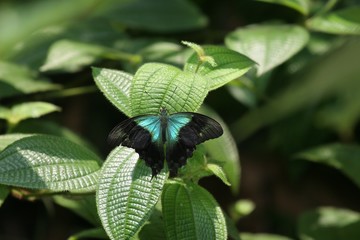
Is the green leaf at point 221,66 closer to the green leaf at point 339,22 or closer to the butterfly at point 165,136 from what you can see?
the butterfly at point 165,136

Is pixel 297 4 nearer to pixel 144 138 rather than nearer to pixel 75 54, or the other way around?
pixel 75 54

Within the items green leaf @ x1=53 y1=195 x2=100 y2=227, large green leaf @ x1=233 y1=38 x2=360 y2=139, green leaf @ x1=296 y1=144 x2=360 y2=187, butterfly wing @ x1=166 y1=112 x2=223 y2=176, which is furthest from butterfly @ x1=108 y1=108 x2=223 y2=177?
green leaf @ x1=296 y1=144 x2=360 y2=187

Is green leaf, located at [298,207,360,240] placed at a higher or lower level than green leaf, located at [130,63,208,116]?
lower

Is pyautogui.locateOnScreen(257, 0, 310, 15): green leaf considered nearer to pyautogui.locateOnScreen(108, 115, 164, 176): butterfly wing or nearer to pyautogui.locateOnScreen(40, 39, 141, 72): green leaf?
pyautogui.locateOnScreen(40, 39, 141, 72): green leaf

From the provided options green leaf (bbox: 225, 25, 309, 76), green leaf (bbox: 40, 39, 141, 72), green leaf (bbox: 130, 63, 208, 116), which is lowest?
green leaf (bbox: 40, 39, 141, 72)

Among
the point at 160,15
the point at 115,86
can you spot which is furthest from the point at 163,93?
the point at 160,15

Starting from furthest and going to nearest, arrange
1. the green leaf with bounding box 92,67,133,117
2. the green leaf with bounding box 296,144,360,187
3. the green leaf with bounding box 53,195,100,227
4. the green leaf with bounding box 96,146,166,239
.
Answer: the green leaf with bounding box 296,144,360,187 < the green leaf with bounding box 53,195,100,227 < the green leaf with bounding box 92,67,133,117 < the green leaf with bounding box 96,146,166,239

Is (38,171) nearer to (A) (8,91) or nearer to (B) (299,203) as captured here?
(A) (8,91)
